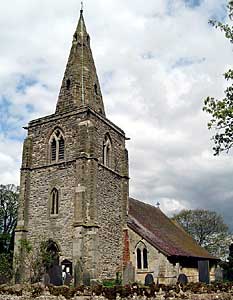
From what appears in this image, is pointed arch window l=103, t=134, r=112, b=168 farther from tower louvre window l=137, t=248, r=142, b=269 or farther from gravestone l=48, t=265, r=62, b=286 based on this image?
gravestone l=48, t=265, r=62, b=286

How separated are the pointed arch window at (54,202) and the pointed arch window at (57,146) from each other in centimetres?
239

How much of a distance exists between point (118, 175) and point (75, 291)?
1668cm

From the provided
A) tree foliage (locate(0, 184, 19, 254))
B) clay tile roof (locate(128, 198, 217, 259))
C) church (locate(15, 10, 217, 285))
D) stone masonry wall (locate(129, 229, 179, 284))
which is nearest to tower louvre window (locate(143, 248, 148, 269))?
church (locate(15, 10, 217, 285))

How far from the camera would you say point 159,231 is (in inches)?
1297

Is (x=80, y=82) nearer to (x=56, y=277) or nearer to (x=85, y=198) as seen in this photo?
(x=85, y=198)

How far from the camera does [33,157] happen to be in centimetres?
3092

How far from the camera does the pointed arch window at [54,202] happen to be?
1131 inches

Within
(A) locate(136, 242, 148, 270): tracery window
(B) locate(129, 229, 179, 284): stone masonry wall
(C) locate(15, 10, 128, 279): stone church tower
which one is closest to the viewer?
(C) locate(15, 10, 128, 279): stone church tower

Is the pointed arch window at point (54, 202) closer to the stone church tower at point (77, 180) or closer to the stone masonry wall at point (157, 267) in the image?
the stone church tower at point (77, 180)

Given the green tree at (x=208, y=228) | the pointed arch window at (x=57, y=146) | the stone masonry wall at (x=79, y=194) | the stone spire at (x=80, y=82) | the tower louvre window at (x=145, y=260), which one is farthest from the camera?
the green tree at (x=208, y=228)

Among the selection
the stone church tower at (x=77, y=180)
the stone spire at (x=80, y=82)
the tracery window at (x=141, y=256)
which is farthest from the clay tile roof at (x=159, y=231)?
the stone spire at (x=80, y=82)

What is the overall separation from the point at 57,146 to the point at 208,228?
3240 centimetres

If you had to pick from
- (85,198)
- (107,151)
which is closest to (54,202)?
(85,198)

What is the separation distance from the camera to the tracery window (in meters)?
29.0
